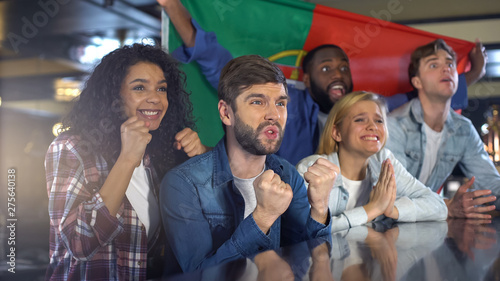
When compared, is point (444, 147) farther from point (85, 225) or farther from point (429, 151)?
point (85, 225)

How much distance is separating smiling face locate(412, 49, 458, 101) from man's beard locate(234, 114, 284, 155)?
1.24 meters

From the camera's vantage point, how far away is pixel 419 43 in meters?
2.42

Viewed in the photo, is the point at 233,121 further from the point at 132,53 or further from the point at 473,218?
the point at 473,218

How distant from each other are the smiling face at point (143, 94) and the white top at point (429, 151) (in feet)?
4.33

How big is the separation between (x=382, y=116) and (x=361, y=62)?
711 millimetres

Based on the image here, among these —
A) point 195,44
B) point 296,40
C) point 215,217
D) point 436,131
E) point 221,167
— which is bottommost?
point 215,217

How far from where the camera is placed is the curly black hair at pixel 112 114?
1.21 m

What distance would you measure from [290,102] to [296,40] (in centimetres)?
31

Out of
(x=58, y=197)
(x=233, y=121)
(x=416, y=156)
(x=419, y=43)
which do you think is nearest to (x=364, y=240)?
(x=233, y=121)

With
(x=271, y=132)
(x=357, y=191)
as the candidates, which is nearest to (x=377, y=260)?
(x=271, y=132)

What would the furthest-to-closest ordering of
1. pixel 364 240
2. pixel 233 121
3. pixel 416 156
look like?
pixel 416 156 → pixel 233 121 → pixel 364 240

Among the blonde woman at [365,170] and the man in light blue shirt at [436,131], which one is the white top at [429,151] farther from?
the blonde woman at [365,170]

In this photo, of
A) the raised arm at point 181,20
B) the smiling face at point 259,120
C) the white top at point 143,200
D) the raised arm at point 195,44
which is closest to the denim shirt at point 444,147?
the raised arm at point 195,44

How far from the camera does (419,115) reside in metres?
2.12
